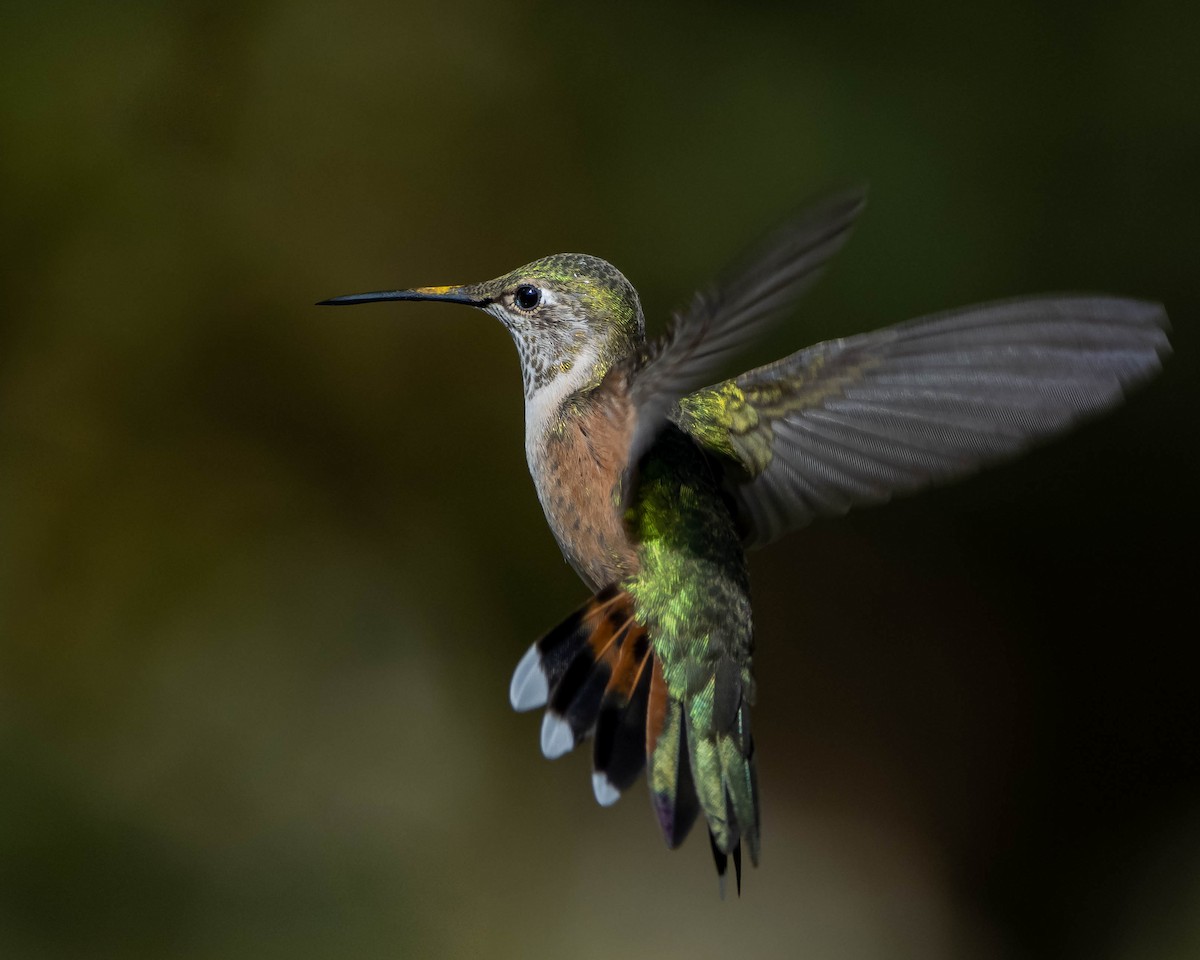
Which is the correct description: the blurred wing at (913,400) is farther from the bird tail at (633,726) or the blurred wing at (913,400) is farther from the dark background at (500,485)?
the dark background at (500,485)

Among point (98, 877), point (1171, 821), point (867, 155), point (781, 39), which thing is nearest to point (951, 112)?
point (867, 155)

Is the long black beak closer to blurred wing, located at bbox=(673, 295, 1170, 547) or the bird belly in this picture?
the bird belly

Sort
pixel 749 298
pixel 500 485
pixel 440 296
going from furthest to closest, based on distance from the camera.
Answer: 1. pixel 500 485
2. pixel 440 296
3. pixel 749 298

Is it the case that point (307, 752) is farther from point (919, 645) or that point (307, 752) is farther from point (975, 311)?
point (975, 311)

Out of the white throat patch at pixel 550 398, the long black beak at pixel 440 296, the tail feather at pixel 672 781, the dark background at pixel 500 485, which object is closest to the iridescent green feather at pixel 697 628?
the tail feather at pixel 672 781

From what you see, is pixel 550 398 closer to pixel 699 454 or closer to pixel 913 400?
pixel 699 454

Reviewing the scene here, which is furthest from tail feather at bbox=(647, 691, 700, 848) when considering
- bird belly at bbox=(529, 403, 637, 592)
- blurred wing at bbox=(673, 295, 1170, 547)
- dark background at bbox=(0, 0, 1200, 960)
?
dark background at bbox=(0, 0, 1200, 960)

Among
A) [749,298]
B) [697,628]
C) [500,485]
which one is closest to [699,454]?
[697,628]

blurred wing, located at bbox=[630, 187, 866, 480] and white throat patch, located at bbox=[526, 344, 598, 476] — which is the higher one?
blurred wing, located at bbox=[630, 187, 866, 480]

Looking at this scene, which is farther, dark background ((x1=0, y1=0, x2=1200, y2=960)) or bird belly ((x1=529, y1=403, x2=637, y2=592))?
dark background ((x1=0, y1=0, x2=1200, y2=960))
